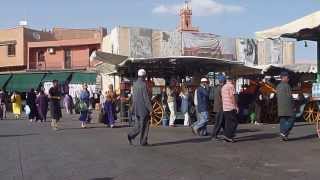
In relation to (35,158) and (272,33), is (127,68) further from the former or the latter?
(35,158)

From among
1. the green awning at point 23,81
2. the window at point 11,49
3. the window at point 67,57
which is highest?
the window at point 11,49

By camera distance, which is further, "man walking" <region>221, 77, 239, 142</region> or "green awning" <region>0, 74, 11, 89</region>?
"green awning" <region>0, 74, 11, 89</region>

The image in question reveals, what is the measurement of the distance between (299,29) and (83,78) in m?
40.7

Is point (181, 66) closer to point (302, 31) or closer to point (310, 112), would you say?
point (310, 112)

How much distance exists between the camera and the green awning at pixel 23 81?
5566cm

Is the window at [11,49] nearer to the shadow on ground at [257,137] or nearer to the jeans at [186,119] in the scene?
the jeans at [186,119]

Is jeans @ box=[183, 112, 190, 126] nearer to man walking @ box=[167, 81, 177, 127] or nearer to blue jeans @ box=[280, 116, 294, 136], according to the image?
man walking @ box=[167, 81, 177, 127]

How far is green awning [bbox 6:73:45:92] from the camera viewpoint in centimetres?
5566

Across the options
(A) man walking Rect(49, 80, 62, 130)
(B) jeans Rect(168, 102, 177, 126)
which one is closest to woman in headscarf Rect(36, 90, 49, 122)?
(A) man walking Rect(49, 80, 62, 130)

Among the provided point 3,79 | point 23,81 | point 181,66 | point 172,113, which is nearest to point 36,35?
point 3,79

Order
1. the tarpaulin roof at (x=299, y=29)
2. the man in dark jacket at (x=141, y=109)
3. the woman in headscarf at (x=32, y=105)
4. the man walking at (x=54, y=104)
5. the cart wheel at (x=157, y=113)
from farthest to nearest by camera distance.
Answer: the woman in headscarf at (x=32, y=105) < the cart wheel at (x=157, y=113) < the man walking at (x=54, y=104) < the tarpaulin roof at (x=299, y=29) < the man in dark jacket at (x=141, y=109)

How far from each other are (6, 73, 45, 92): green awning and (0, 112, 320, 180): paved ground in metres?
39.0

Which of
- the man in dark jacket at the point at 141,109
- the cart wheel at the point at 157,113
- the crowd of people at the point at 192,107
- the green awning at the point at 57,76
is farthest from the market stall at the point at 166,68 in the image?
the green awning at the point at 57,76

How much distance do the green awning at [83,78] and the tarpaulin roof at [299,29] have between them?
37.6m
